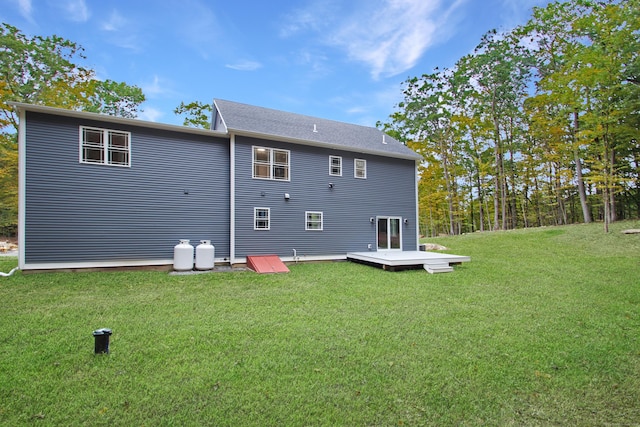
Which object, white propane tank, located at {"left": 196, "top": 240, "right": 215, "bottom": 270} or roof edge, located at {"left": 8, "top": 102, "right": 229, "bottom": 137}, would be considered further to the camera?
white propane tank, located at {"left": 196, "top": 240, "right": 215, "bottom": 270}

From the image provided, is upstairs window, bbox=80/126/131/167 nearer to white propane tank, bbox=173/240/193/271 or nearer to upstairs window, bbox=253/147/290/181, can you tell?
white propane tank, bbox=173/240/193/271

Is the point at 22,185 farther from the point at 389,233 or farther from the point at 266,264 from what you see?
the point at 389,233

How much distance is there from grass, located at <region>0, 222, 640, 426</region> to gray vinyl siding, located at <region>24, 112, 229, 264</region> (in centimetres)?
162

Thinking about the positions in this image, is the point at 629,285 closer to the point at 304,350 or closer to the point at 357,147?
the point at 304,350

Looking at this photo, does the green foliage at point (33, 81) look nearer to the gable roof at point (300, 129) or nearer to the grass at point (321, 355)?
the gable roof at point (300, 129)

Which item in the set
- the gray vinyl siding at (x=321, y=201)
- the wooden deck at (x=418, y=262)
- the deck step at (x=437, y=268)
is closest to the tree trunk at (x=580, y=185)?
the gray vinyl siding at (x=321, y=201)

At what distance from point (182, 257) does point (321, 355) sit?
6.61m

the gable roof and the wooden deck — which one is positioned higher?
the gable roof

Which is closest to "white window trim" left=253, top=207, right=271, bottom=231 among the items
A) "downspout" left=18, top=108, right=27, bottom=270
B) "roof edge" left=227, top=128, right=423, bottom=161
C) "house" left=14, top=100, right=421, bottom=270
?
"house" left=14, top=100, right=421, bottom=270

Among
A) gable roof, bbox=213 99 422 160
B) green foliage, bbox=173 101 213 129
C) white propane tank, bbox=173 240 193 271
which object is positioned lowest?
white propane tank, bbox=173 240 193 271

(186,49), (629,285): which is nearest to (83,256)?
(186,49)

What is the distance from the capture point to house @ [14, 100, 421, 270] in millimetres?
7668

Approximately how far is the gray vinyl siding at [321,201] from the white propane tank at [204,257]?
35.4 inches

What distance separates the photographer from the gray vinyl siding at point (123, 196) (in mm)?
7578
